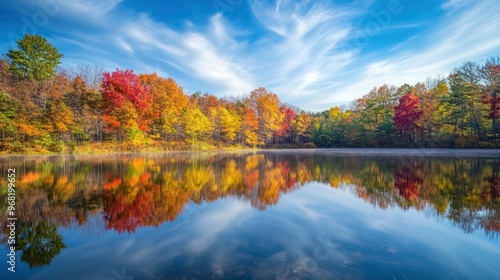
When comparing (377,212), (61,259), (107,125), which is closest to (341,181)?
(377,212)


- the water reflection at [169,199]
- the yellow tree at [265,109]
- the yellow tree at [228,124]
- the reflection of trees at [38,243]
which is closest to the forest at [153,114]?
the yellow tree at [228,124]

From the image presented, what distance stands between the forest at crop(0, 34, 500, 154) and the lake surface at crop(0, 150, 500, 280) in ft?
77.9

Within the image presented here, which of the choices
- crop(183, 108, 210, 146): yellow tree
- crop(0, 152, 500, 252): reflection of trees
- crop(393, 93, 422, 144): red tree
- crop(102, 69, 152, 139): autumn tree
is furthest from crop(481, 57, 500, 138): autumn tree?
crop(102, 69, 152, 139): autumn tree

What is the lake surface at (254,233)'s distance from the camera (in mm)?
3312

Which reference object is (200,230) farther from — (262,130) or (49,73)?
(262,130)

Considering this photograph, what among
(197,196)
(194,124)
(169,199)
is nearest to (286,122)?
(194,124)

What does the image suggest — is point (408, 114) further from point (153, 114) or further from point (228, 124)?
point (153, 114)

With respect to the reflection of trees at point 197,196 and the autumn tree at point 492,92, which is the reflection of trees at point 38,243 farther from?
the autumn tree at point 492,92

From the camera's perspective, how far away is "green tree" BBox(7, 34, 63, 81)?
101 feet

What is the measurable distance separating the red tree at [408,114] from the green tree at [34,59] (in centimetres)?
4851

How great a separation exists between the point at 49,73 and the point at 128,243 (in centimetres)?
3838

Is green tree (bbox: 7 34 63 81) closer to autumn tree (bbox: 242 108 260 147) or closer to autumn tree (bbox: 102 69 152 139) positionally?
autumn tree (bbox: 102 69 152 139)

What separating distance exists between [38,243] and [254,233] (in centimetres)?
359

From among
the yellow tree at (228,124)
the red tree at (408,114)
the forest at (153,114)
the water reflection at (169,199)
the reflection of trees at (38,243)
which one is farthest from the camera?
the yellow tree at (228,124)
